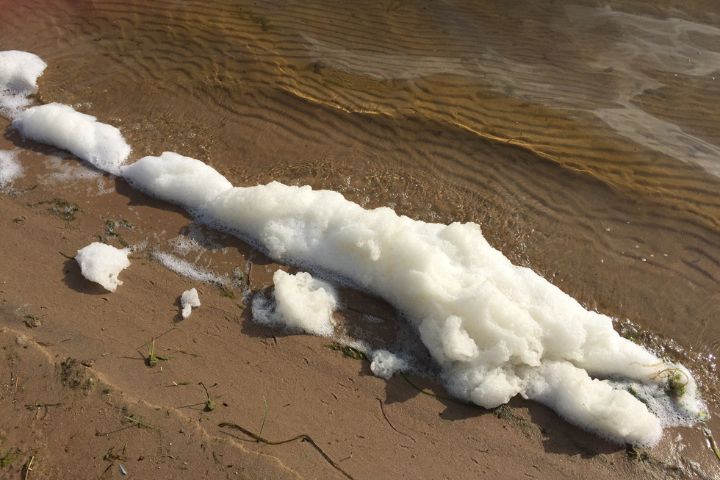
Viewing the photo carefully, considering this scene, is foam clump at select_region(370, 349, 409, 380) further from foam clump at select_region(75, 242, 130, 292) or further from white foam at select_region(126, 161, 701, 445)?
foam clump at select_region(75, 242, 130, 292)

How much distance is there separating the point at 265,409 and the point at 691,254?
13.6 feet

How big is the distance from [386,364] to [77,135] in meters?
4.02

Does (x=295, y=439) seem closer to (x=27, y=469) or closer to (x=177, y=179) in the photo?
(x=27, y=469)

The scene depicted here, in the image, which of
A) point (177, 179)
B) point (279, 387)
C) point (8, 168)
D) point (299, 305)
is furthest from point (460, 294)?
point (8, 168)

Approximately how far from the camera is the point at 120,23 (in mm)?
6754

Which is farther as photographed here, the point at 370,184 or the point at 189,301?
the point at 370,184

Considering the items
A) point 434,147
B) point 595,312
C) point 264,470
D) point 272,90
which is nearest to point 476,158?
point 434,147

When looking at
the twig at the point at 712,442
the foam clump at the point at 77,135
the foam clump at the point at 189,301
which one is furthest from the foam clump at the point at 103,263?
the twig at the point at 712,442

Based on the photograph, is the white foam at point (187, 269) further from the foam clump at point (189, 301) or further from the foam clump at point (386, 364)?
the foam clump at point (386, 364)

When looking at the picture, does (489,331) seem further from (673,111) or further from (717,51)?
(717,51)

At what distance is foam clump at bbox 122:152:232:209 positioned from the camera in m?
4.72

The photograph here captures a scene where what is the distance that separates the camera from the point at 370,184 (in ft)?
16.6

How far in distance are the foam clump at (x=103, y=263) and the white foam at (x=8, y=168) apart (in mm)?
1364

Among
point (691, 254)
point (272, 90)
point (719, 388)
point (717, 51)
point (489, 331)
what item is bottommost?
point (719, 388)
